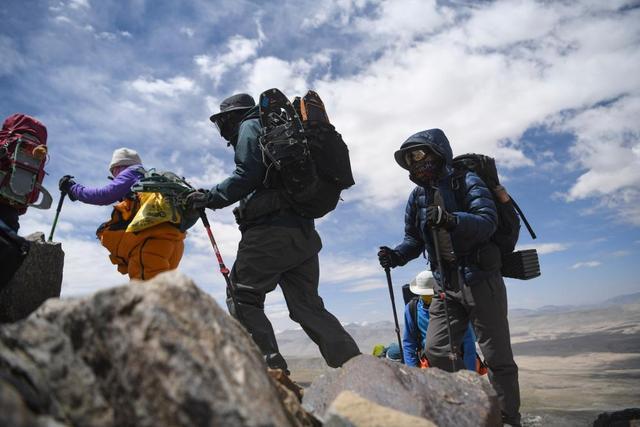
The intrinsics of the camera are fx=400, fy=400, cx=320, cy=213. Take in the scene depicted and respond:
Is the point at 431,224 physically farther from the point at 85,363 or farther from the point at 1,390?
the point at 1,390

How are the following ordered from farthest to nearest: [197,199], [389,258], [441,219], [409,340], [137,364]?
[409,340] < [389,258] < [197,199] < [441,219] < [137,364]

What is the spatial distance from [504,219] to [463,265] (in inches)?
30.7

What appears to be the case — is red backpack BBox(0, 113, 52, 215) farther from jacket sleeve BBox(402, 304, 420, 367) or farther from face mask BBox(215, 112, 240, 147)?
jacket sleeve BBox(402, 304, 420, 367)

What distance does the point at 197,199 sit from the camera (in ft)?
15.4

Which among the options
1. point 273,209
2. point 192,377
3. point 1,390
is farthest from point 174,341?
point 273,209

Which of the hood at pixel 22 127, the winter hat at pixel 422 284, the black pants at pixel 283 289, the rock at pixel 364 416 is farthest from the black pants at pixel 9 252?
the winter hat at pixel 422 284

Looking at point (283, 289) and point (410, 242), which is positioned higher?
point (410, 242)

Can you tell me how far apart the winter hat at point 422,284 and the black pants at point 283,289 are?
11.8 ft

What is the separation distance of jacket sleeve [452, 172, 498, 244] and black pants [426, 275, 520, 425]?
0.58 metres

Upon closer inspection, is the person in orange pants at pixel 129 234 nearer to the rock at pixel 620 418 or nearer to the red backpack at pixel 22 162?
the red backpack at pixel 22 162

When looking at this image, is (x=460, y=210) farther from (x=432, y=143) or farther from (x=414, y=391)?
(x=414, y=391)

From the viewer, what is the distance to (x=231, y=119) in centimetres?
516

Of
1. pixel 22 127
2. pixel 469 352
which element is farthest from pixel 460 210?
pixel 22 127

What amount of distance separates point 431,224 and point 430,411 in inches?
83.0
